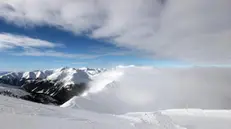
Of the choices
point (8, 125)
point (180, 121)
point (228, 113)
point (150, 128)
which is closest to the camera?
point (8, 125)

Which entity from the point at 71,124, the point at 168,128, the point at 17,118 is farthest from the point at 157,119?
the point at 17,118

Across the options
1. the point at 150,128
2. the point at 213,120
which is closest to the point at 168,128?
the point at 150,128

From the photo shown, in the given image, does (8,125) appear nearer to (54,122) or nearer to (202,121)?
(54,122)

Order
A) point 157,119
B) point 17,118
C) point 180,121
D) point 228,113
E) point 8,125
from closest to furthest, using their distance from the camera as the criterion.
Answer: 1. point 8,125
2. point 17,118
3. point 157,119
4. point 180,121
5. point 228,113

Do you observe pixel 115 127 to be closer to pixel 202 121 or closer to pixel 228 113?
pixel 202 121

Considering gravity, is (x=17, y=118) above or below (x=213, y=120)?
above

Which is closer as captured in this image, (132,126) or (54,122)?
(54,122)
